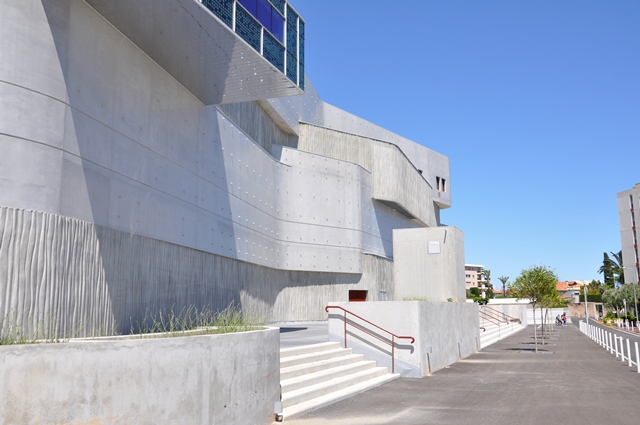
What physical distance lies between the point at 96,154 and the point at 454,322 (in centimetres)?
1339

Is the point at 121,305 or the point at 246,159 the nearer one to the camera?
the point at 121,305

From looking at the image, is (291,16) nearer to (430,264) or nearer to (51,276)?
(51,276)

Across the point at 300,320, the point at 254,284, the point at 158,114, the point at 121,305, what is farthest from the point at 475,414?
the point at 300,320

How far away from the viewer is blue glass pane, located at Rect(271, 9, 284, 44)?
55.0 feet

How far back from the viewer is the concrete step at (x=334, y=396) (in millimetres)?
9698

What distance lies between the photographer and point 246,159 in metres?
24.8

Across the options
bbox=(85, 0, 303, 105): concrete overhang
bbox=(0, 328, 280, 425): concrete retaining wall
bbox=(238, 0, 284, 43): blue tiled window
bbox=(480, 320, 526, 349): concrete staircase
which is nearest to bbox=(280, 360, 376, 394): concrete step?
bbox=(0, 328, 280, 425): concrete retaining wall

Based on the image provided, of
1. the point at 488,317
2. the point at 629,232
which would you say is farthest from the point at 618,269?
the point at 488,317

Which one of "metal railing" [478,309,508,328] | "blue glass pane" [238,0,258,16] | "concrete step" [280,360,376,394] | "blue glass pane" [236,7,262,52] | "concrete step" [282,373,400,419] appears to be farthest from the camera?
"metal railing" [478,309,508,328]

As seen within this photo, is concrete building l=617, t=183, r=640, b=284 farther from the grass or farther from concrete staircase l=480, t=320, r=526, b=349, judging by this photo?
the grass

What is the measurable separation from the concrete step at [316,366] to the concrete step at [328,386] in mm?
391

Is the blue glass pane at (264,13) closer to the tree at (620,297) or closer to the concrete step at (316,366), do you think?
the concrete step at (316,366)

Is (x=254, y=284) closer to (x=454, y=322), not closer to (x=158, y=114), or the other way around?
(x=454, y=322)

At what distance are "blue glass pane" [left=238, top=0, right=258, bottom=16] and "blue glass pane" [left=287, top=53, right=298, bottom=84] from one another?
214cm
